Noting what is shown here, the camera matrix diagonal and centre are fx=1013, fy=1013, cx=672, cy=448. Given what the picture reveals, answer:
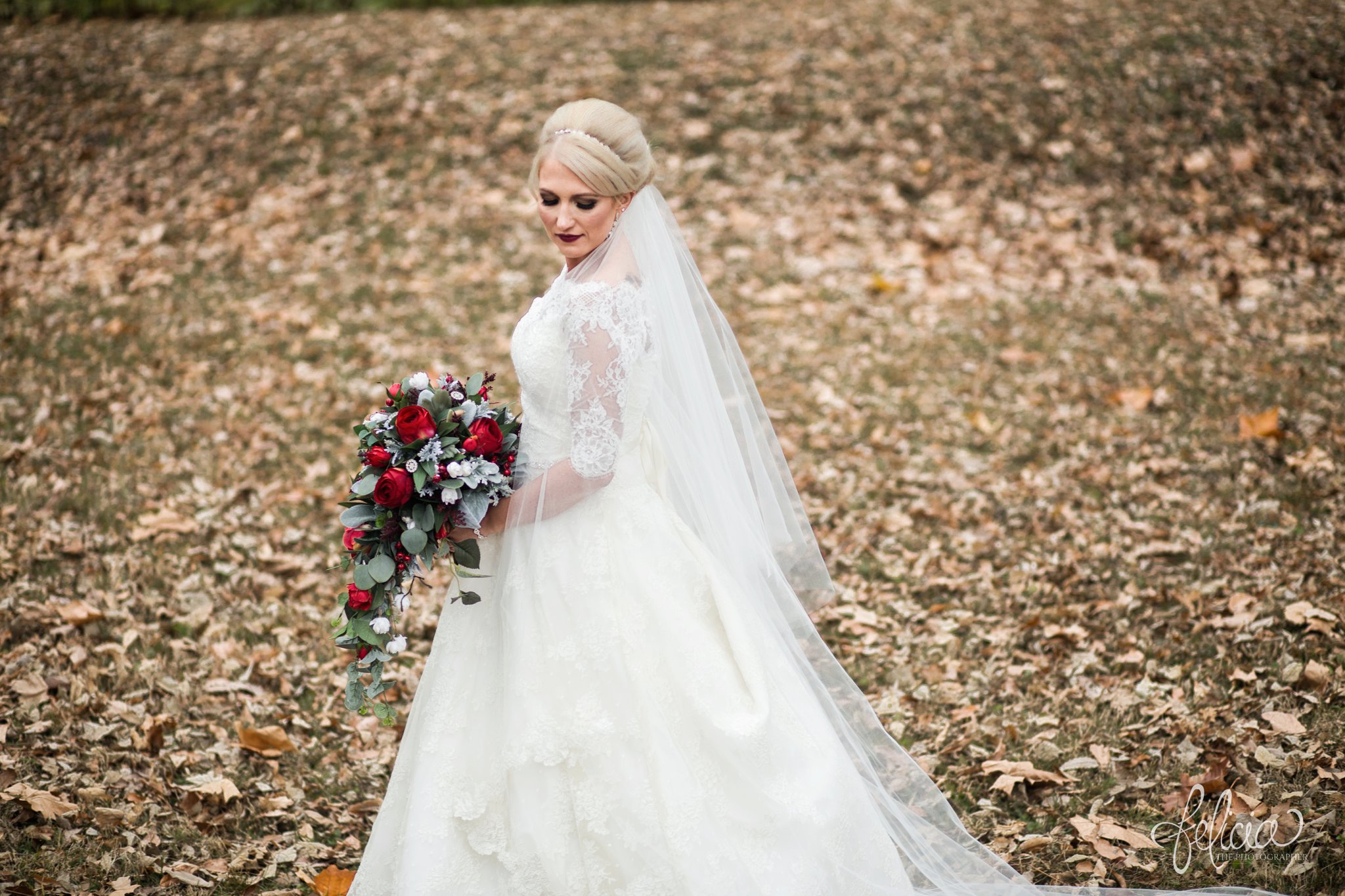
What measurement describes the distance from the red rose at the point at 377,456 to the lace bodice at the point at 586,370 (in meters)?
0.45

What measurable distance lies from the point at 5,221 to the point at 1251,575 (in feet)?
33.8

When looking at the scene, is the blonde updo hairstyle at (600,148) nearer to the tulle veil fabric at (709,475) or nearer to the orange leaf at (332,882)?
the tulle veil fabric at (709,475)

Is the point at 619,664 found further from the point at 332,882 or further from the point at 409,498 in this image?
the point at 332,882

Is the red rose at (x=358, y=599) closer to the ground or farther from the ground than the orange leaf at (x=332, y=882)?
farther from the ground

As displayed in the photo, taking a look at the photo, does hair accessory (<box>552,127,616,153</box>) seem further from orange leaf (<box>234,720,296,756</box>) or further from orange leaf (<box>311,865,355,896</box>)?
orange leaf (<box>234,720,296,756</box>)

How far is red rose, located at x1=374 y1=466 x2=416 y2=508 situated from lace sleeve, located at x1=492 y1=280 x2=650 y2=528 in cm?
36

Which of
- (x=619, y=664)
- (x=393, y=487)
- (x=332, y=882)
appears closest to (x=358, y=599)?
(x=393, y=487)

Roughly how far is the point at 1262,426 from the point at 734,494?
4638 mm

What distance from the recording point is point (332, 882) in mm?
3701

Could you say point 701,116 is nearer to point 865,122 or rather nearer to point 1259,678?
point 865,122

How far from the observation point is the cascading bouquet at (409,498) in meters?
2.96
